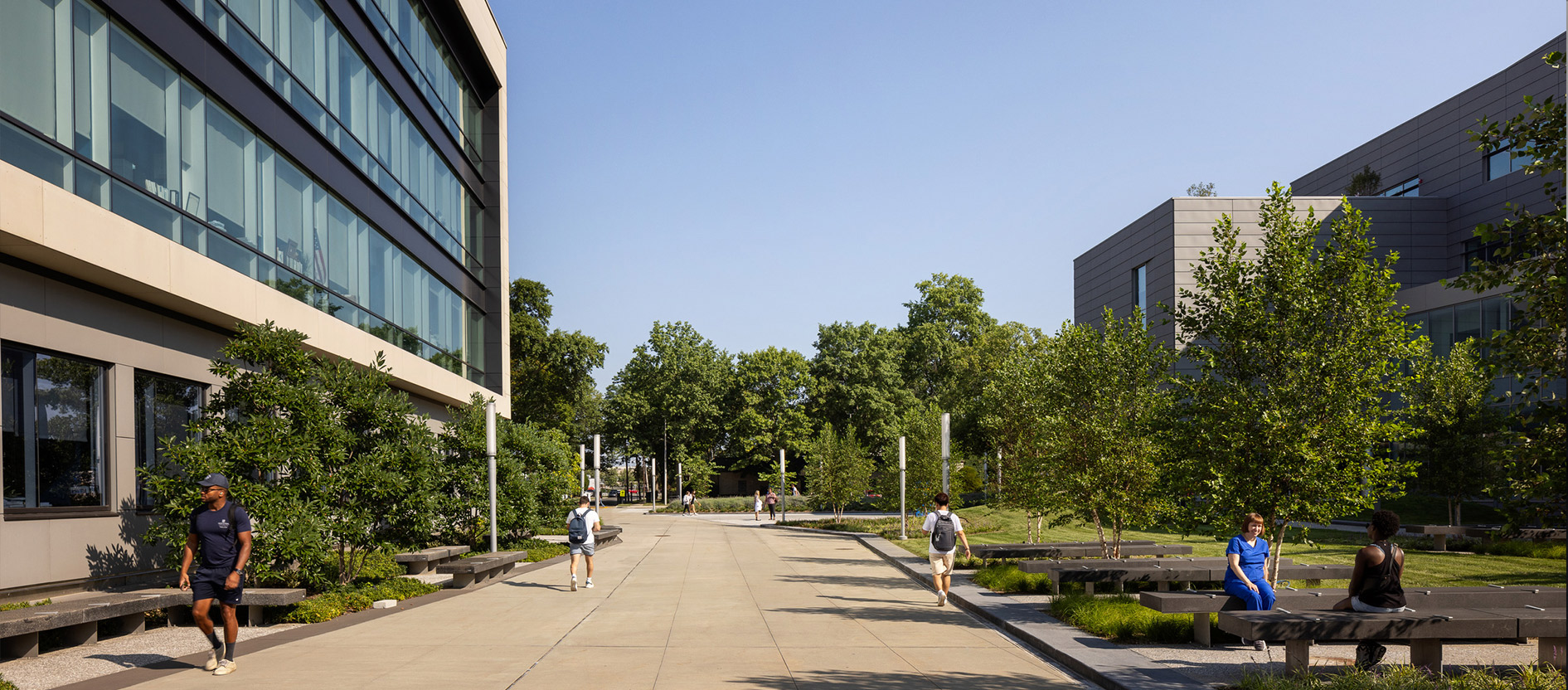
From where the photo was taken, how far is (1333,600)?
35.4 feet

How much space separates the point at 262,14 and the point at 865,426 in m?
59.8

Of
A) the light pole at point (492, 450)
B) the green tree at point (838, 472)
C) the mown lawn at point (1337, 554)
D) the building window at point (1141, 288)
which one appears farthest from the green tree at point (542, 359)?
the light pole at point (492, 450)

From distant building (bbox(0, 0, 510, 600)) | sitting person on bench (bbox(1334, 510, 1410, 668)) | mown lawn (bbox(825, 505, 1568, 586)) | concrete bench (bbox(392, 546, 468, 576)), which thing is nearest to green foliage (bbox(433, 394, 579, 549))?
concrete bench (bbox(392, 546, 468, 576))

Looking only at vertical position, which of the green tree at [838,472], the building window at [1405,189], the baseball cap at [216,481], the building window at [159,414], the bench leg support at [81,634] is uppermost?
the building window at [1405,189]

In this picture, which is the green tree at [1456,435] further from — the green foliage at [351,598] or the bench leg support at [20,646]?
the bench leg support at [20,646]

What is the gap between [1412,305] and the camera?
43156mm

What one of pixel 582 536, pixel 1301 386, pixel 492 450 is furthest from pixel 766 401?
pixel 1301 386

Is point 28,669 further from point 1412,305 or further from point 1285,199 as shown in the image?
point 1412,305

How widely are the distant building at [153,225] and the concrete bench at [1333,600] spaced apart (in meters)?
13.1

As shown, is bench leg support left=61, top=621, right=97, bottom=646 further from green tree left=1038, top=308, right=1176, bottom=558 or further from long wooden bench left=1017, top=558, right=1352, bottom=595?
green tree left=1038, top=308, right=1176, bottom=558

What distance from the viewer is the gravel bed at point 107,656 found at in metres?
9.32

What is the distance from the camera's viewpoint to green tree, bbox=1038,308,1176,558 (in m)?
17.5

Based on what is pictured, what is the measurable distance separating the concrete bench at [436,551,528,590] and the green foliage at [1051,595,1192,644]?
10.7 m

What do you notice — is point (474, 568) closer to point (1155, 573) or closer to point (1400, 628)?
point (1155, 573)
